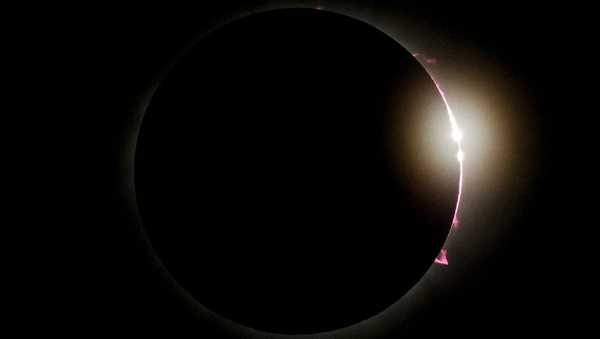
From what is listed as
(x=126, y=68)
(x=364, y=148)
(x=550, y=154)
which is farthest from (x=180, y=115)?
(x=550, y=154)

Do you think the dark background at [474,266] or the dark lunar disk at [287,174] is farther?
the dark background at [474,266]

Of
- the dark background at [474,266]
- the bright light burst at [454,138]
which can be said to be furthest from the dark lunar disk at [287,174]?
the dark background at [474,266]

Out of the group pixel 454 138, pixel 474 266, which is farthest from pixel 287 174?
pixel 474 266

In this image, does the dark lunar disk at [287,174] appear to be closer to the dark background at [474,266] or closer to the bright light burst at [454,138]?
the bright light burst at [454,138]

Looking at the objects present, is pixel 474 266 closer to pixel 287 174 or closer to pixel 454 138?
pixel 454 138

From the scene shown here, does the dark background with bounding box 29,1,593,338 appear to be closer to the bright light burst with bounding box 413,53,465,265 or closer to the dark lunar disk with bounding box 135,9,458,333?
the bright light burst with bounding box 413,53,465,265

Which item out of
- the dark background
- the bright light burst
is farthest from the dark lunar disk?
the dark background
